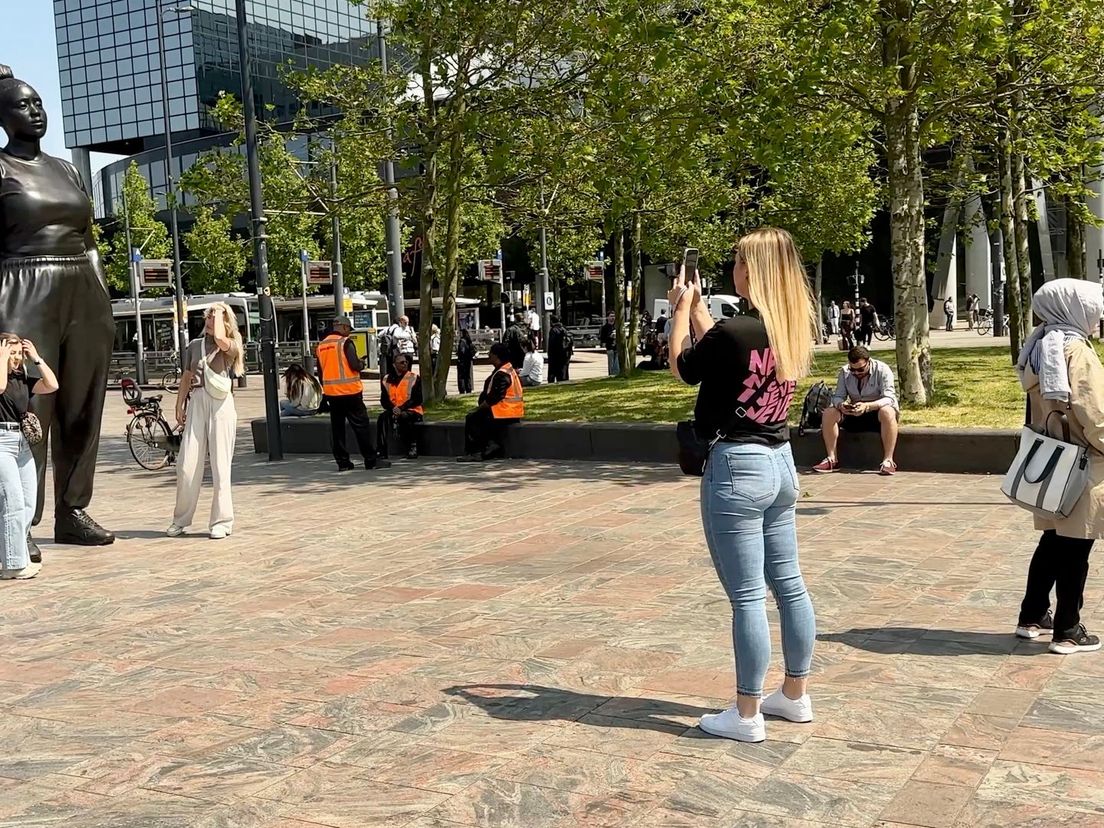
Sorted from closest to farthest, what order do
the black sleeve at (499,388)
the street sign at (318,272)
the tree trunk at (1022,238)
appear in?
the black sleeve at (499,388) → the tree trunk at (1022,238) → the street sign at (318,272)

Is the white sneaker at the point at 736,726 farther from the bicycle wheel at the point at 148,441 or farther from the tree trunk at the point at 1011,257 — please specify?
the tree trunk at the point at 1011,257

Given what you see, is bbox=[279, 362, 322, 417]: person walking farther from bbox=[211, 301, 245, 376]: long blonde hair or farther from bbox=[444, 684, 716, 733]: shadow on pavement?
bbox=[444, 684, 716, 733]: shadow on pavement

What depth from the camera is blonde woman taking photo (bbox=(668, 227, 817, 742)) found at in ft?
13.3

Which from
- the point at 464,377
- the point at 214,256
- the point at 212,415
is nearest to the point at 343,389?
the point at 212,415

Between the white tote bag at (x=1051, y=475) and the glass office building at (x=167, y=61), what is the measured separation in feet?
231

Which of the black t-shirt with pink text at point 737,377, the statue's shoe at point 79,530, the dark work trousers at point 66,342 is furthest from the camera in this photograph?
the statue's shoe at point 79,530

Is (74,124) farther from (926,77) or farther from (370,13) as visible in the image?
(926,77)

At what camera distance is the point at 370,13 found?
55.0 feet

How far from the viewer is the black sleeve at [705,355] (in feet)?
13.3

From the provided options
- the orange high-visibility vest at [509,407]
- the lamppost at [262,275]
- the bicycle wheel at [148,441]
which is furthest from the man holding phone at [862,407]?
the bicycle wheel at [148,441]

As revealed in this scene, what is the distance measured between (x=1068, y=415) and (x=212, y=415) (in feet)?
20.5

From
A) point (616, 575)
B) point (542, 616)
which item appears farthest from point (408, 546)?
point (542, 616)

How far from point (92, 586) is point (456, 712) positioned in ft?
12.0

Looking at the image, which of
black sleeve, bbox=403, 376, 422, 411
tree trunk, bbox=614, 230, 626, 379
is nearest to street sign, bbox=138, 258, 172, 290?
tree trunk, bbox=614, 230, 626, 379
